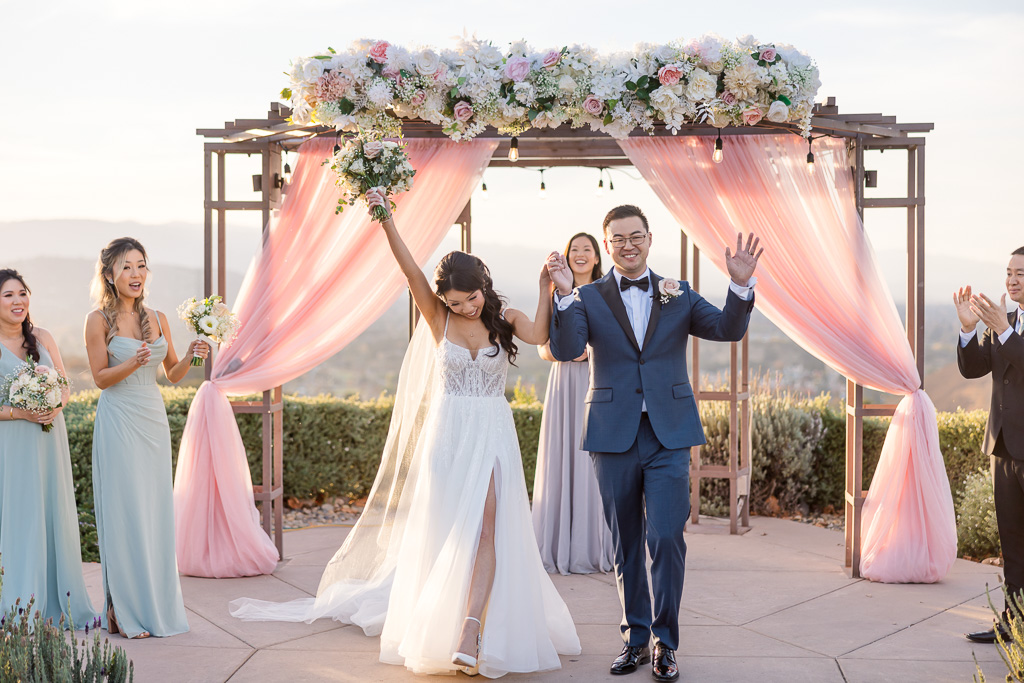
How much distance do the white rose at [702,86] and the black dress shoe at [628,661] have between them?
282 cm

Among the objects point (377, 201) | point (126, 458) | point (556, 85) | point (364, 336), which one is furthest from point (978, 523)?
point (364, 336)

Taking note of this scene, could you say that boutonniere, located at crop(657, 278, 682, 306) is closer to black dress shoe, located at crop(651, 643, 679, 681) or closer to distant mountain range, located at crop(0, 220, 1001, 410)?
black dress shoe, located at crop(651, 643, 679, 681)

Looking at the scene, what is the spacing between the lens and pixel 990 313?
3.87m

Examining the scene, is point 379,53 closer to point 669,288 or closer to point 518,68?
point 518,68

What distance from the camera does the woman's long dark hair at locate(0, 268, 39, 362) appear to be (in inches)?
170

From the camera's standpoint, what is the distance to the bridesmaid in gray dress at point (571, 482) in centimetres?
560

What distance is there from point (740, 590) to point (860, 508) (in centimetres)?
94

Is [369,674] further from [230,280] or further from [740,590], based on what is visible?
[230,280]

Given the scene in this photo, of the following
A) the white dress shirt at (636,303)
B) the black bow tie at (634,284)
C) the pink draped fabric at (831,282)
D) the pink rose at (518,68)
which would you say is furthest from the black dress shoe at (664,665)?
the pink rose at (518,68)

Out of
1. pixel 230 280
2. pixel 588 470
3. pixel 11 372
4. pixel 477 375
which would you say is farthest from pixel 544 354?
pixel 230 280

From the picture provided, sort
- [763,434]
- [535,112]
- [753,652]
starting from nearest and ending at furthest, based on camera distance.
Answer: [753,652] < [535,112] < [763,434]

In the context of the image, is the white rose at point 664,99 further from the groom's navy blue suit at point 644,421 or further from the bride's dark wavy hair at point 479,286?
the bride's dark wavy hair at point 479,286

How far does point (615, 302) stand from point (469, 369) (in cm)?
68

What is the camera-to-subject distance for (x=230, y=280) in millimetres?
30016
